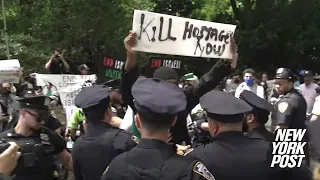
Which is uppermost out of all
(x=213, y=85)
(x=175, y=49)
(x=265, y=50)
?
(x=175, y=49)

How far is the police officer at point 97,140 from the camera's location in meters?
3.89

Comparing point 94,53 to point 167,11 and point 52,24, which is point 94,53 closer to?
point 52,24

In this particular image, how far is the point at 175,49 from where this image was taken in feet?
16.1

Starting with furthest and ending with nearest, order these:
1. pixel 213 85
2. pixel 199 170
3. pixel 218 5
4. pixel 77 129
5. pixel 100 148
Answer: pixel 218 5
pixel 77 129
pixel 213 85
pixel 100 148
pixel 199 170

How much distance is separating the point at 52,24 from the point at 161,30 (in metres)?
14.6

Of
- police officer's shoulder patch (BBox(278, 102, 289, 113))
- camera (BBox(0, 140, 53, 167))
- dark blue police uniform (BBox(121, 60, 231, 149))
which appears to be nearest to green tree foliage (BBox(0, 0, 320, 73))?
police officer's shoulder patch (BBox(278, 102, 289, 113))

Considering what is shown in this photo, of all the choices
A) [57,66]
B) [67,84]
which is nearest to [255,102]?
[67,84]

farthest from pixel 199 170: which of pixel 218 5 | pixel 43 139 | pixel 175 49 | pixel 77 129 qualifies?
pixel 218 5

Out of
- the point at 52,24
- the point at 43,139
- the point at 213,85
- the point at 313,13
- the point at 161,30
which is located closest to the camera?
the point at 43,139

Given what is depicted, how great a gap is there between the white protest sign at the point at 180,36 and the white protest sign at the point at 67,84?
17.6 ft

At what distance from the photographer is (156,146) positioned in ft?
9.22

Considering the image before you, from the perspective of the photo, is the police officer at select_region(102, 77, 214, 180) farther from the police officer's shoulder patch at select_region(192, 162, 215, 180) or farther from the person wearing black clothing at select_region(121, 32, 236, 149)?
the person wearing black clothing at select_region(121, 32, 236, 149)

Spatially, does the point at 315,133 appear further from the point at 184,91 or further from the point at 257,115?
the point at 184,91

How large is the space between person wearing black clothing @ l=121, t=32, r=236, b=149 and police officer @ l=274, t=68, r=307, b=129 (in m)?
1.28
